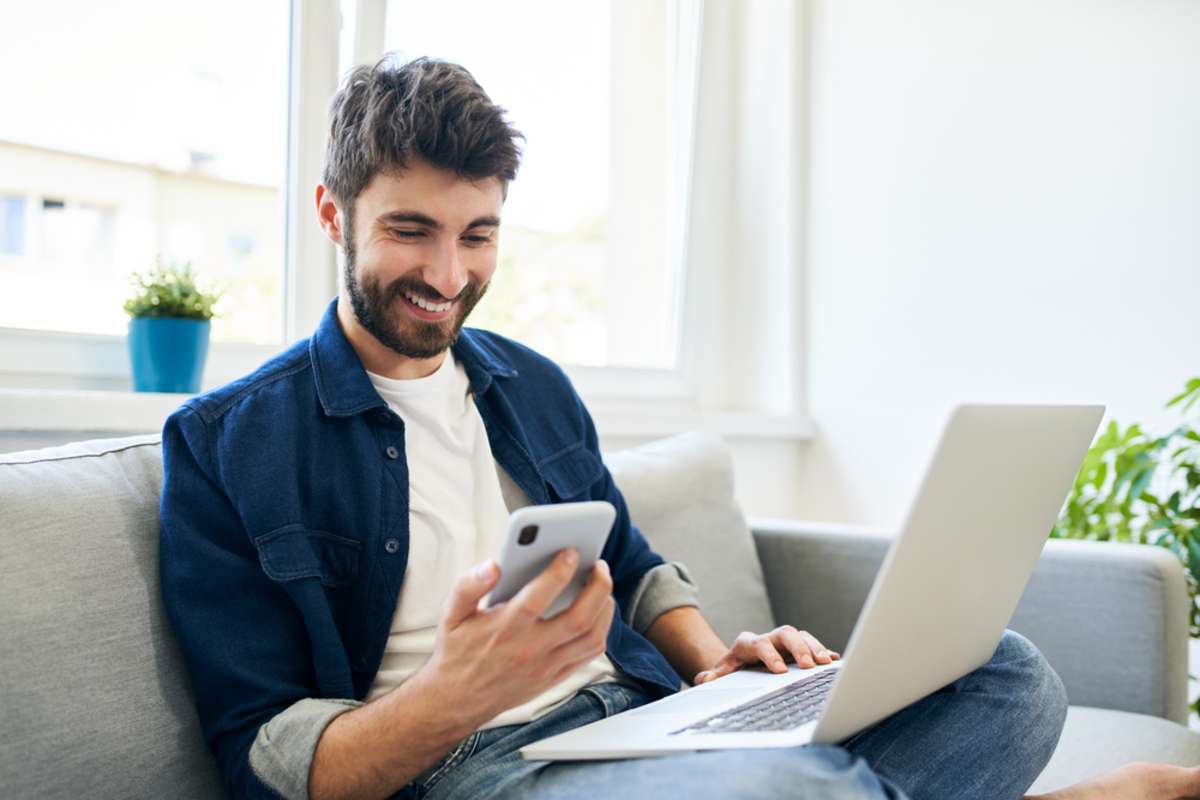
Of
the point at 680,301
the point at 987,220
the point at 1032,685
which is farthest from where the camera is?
the point at 680,301

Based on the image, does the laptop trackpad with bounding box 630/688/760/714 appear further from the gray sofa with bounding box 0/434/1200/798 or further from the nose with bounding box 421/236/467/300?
the nose with bounding box 421/236/467/300

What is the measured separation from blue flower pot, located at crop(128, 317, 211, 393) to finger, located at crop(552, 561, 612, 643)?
0.91 meters

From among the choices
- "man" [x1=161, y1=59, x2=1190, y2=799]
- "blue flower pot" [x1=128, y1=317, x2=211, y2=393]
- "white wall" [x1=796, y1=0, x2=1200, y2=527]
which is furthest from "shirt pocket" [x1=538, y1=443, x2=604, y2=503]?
"white wall" [x1=796, y1=0, x2=1200, y2=527]

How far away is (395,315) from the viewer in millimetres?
1262

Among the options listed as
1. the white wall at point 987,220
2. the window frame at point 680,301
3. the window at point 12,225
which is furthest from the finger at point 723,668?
the white wall at point 987,220

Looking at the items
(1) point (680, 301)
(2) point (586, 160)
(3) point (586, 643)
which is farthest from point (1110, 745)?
(2) point (586, 160)

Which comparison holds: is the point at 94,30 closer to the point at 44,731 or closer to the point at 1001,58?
the point at 44,731

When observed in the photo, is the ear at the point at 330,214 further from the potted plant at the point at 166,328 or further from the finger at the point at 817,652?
the finger at the point at 817,652

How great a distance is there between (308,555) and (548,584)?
0.35m

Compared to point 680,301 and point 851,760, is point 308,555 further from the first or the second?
point 680,301

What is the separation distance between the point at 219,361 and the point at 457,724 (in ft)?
3.45

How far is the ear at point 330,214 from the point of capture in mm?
1311

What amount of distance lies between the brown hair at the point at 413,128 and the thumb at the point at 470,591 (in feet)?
1.78

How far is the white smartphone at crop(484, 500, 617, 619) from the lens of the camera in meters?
0.80
